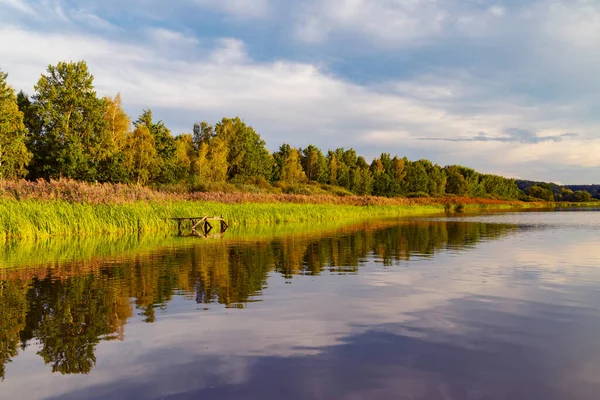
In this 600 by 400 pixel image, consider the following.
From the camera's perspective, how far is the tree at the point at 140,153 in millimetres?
53594

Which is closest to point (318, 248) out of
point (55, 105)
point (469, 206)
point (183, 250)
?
point (183, 250)

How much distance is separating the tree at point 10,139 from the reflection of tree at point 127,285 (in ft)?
100

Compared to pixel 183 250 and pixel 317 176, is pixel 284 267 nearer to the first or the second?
pixel 183 250

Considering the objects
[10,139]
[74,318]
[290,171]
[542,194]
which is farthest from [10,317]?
[542,194]

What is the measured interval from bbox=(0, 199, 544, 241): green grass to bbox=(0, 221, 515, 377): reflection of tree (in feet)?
29.5

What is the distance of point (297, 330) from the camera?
8320 mm

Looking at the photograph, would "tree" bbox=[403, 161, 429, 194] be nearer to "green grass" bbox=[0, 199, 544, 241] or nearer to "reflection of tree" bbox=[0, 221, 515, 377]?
"green grass" bbox=[0, 199, 544, 241]

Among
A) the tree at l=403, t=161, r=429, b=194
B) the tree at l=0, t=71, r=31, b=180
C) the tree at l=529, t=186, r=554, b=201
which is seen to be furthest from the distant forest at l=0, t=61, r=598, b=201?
the tree at l=529, t=186, r=554, b=201

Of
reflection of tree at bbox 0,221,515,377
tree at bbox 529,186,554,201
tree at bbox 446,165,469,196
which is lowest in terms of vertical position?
reflection of tree at bbox 0,221,515,377

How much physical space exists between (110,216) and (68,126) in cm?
2327

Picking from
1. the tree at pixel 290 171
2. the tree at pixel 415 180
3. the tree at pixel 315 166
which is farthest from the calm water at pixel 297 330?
the tree at pixel 415 180

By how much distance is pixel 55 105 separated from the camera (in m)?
47.2

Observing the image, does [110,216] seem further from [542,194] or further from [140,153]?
[542,194]

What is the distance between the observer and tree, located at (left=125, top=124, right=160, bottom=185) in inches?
2110
